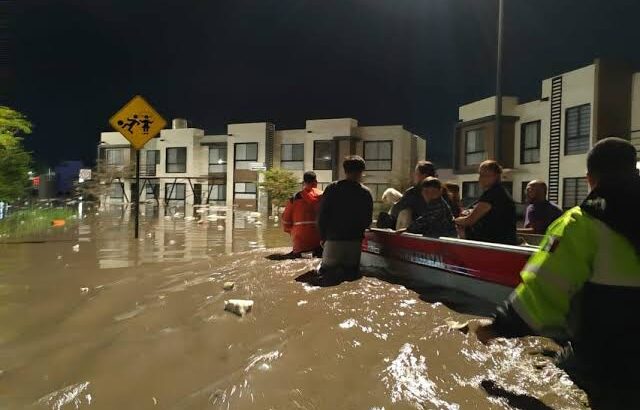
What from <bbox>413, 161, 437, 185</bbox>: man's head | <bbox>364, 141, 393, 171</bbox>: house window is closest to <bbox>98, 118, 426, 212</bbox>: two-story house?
<bbox>364, 141, 393, 171</bbox>: house window

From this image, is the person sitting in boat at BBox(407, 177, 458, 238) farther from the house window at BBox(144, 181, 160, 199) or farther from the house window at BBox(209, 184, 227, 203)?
the house window at BBox(144, 181, 160, 199)

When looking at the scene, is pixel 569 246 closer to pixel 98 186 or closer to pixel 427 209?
pixel 427 209

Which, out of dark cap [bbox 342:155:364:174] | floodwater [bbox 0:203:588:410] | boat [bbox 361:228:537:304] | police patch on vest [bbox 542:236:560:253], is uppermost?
dark cap [bbox 342:155:364:174]

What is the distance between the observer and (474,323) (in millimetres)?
4172

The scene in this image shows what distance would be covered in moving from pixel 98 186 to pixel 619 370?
28.6 metres

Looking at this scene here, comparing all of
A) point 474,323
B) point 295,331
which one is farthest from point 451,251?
point 295,331

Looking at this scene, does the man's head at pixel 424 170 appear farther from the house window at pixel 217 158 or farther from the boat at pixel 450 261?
the house window at pixel 217 158

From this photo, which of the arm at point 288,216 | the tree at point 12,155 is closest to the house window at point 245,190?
the tree at point 12,155

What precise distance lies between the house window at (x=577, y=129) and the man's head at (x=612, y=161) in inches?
862

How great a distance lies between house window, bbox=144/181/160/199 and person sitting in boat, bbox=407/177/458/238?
144ft

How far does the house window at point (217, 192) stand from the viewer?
43.9m

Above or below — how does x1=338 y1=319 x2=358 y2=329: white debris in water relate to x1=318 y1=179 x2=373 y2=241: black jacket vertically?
below

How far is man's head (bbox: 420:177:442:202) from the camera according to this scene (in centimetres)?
600

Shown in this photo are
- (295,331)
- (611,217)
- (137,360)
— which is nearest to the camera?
(611,217)
